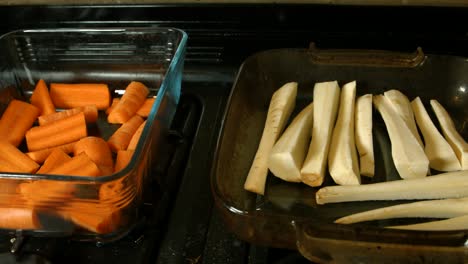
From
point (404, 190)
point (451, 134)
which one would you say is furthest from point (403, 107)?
point (404, 190)

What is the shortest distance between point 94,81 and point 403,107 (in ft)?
1.85

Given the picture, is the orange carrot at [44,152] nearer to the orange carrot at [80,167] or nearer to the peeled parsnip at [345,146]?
the orange carrot at [80,167]

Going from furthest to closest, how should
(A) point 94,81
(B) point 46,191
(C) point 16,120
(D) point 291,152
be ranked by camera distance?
1. (A) point 94,81
2. (C) point 16,120
3. (D) point 291,152
4. (B) point 46,191

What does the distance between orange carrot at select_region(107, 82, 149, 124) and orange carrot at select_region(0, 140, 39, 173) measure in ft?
0.50

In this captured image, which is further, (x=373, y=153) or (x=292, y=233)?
(x=373, y=153)

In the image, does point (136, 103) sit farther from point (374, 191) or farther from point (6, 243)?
point (374, 191)

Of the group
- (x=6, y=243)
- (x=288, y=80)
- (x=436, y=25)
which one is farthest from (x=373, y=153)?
(x=6, y=243)

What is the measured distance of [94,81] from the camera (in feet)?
3.01

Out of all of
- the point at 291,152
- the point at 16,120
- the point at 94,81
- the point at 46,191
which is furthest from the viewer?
the point at 94,81

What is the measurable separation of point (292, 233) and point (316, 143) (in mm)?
218

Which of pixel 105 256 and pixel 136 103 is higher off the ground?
pixel 136 103

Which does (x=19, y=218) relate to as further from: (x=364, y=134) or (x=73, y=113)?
(x=364, y=134)

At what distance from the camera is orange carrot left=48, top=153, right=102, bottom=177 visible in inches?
26.4

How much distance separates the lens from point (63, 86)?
882mm
